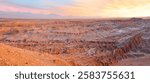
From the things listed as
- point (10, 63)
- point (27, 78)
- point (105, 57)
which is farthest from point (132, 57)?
point (27, 78)

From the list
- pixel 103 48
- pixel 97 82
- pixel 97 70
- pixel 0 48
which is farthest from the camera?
pixel 103 48

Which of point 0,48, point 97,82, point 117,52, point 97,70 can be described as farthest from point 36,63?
point 117,52

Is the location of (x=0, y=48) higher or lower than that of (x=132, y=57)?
higher

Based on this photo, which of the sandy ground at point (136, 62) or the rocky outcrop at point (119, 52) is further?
the rocky outcrop at point (119, 52)

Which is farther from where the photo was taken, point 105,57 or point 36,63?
point 105,57

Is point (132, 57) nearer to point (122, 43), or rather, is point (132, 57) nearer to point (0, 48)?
point (122, 43)

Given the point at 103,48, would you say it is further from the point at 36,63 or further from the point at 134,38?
the point at 36,63

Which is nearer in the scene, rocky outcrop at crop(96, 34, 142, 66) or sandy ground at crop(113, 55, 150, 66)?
sandy ground at crop(113, 55, 150, 66)

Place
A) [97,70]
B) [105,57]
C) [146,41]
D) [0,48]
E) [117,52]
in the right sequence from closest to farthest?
1. [97,70]
2. [0,48]
3. [105,57]
4. [117,52]
5. [146,41]

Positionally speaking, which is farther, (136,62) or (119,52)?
(119,52)
